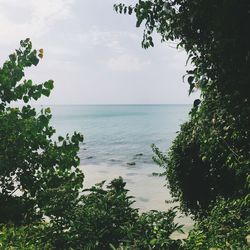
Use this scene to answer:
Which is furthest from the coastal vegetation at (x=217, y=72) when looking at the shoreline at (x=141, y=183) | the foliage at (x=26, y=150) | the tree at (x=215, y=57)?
the shoreline at (x=141, y=183)

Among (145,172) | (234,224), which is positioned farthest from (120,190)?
(145,172)

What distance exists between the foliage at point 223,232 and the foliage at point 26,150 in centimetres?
244

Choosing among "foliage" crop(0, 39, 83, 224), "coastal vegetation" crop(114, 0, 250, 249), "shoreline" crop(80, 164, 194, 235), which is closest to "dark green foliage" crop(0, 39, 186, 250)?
"foliage" crop(0, 39, 83, 224)

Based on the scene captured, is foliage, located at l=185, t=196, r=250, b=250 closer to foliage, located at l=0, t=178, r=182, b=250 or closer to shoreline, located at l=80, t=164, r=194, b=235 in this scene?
foliage, located at l=0, t=178, r=182, b=250

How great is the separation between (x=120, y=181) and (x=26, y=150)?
1.93 meters

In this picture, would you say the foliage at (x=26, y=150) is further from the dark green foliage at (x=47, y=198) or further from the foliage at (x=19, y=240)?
the foliage at (x=19, y=240)

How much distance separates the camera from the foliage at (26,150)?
6094 millimetres

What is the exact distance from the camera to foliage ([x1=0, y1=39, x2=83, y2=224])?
6.09 meters

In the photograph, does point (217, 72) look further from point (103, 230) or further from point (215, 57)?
point (103, 230)

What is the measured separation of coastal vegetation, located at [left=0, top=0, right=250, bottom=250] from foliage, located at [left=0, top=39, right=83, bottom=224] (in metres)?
0.02

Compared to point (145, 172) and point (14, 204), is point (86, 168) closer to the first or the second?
point (145, 172)

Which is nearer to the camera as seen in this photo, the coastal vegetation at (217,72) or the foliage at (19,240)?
the coastal vegetation at (217,72)

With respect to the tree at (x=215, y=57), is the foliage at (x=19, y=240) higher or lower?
lower

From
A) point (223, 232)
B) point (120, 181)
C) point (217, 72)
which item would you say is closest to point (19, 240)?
point (120, 181)
